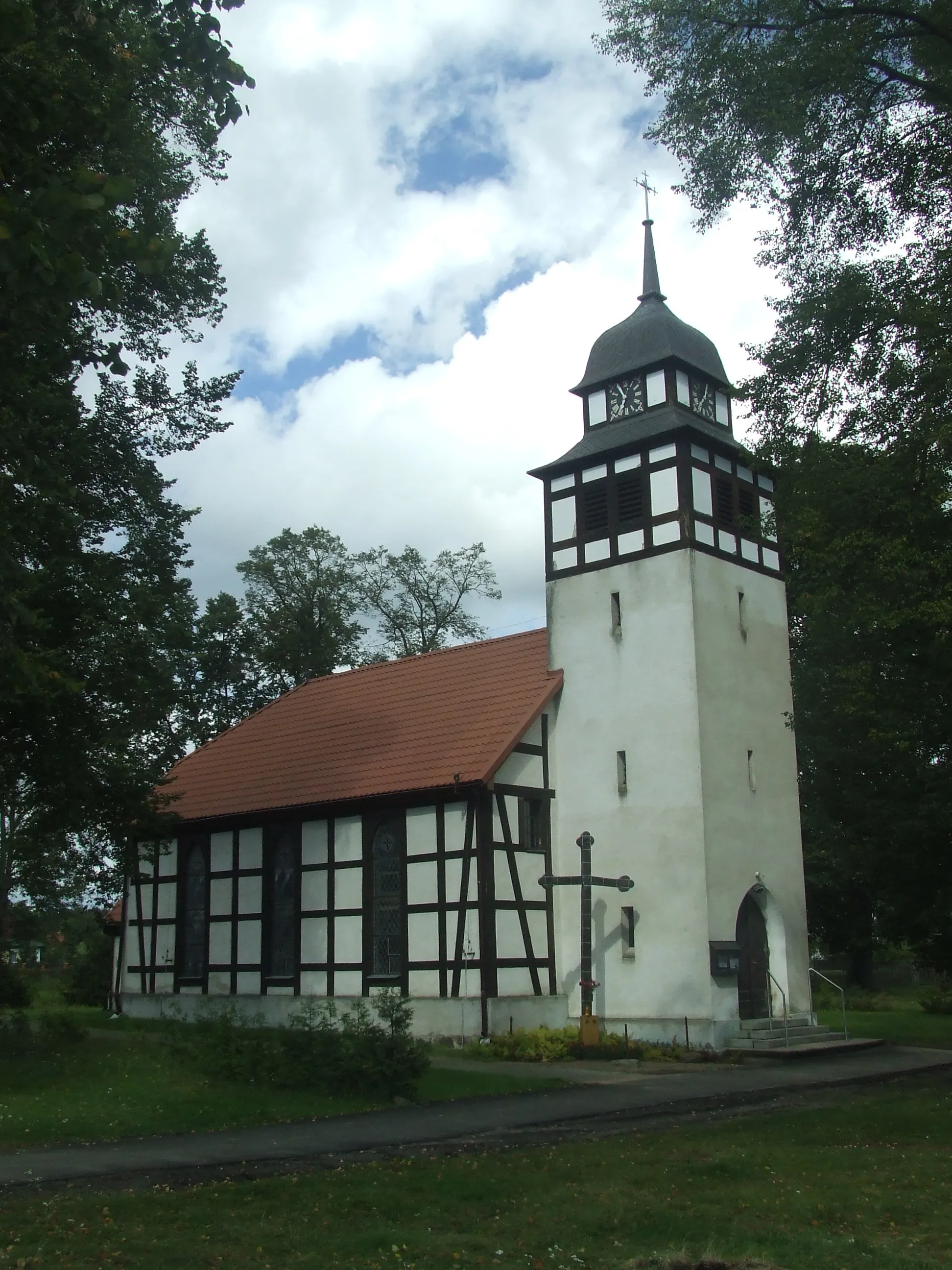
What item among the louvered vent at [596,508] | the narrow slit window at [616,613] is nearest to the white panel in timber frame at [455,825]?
the narrow slit window at [616,613]

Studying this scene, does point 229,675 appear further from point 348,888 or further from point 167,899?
point 348,888

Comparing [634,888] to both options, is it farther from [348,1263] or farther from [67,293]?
Result: [67,293]

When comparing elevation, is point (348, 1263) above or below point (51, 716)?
below

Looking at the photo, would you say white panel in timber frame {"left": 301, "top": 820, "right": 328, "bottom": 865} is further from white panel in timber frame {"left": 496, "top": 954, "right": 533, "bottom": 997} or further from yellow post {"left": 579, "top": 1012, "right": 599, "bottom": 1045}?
yellow post {"left": 579, "top": 1012, "right": 599, "bottom": 1045}

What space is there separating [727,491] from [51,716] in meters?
13.7

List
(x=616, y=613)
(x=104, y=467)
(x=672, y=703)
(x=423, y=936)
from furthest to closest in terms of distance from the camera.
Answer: (x=616, y=613)
(x=672, y=703)
(x=423, y=936)
(x=104, y=467)

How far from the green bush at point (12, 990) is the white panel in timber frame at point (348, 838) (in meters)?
7.57

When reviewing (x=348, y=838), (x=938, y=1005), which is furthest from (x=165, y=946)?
(x=938, y=1005)

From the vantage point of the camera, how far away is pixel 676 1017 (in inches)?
815

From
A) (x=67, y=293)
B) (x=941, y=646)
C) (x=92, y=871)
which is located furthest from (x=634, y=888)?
(x=67, y=293)

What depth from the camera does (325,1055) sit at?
14133mm

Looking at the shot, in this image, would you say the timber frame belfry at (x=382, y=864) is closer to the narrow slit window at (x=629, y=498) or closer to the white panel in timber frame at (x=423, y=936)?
the white panel in timber frame at (x=423, y=936)

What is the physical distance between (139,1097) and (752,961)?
1290 cm

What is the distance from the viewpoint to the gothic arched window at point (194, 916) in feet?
85.9
